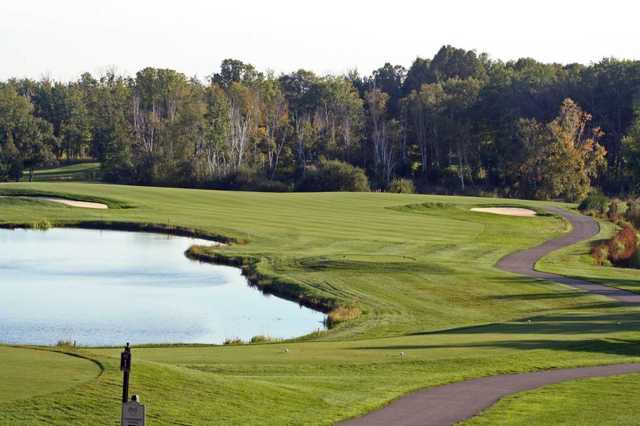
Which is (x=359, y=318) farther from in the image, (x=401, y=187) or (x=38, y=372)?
(x=401, y=187)

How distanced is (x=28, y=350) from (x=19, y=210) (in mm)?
52863

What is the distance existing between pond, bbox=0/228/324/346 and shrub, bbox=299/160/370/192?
47056mm

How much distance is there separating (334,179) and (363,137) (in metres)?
21.1

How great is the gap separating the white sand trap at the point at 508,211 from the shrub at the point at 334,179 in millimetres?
24265

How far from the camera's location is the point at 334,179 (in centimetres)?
10675

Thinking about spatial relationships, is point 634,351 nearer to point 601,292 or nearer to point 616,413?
point 616,413

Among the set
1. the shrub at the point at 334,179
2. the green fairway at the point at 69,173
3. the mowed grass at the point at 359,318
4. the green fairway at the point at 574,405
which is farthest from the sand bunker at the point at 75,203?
the green fairway at the point at 574,405

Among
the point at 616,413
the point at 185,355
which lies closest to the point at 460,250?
the point at 185,355

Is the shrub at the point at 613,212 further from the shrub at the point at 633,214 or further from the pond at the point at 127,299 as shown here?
the pond at the point at 127,299

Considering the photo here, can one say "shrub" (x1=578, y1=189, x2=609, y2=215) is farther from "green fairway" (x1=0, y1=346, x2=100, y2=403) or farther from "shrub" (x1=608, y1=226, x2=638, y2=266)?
"green fairway" (x1=0, y1=346, x2=100, y2=403)

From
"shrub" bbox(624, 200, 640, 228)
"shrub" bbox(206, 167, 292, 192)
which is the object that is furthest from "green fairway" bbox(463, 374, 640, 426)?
"shrub" bbox(206, 167, 292, 192)

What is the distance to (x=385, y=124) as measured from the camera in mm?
125000

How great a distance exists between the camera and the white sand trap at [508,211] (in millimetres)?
80375

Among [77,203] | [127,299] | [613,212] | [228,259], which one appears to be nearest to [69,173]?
[77,203]
